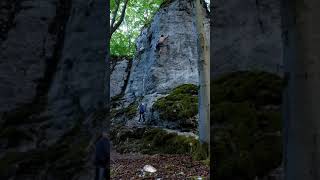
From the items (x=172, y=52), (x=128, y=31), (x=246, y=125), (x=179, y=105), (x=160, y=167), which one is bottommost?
(x=160, y=167)

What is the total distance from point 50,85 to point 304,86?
5.01 ft

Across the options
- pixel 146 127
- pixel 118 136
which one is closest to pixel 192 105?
pixel 146 127

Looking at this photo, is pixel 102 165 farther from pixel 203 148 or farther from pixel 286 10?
pixel 203 148

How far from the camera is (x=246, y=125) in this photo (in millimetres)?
2650

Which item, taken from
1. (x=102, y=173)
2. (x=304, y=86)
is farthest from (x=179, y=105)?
(x=304, y=86)

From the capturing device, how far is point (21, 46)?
221 cm

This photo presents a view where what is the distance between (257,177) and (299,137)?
0.51m

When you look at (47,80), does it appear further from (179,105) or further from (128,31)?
(128,31)

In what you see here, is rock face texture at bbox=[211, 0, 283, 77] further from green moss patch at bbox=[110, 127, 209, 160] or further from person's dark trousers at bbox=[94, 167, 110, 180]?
green moss patch at bbox=[110, 127, 209, 160]

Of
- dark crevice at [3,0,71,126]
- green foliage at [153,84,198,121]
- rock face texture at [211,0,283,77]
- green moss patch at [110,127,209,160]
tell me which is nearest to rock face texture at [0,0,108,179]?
dark crevice at [3,0,71,126]

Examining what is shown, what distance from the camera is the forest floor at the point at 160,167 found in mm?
7516

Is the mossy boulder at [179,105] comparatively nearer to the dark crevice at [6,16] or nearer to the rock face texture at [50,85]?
the rock face texture at [50,85]

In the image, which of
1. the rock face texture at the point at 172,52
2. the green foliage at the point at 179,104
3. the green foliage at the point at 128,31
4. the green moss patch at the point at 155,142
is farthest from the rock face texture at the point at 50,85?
the green foliage at the point at 128,31

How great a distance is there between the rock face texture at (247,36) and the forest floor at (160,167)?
15.6 ft
